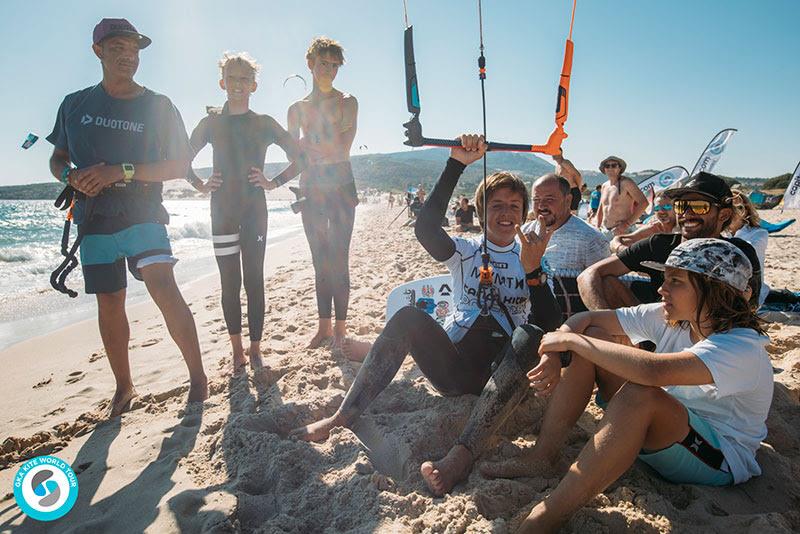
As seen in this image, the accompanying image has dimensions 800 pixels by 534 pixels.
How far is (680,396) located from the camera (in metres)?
1.85

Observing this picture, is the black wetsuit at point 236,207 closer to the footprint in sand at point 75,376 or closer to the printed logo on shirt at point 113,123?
the printed logo on shirt at point 113,123

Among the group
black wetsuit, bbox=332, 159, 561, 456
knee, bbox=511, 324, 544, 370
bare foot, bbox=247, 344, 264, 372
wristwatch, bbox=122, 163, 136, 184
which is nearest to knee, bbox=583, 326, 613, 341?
black wetsuit, bbox=332, 159, 561, 456

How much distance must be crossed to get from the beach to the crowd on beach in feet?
0.40

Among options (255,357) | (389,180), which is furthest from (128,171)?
(389,180)

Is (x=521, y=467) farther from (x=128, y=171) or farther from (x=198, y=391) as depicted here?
(x=128, y=171)

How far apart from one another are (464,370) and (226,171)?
7.35 feet

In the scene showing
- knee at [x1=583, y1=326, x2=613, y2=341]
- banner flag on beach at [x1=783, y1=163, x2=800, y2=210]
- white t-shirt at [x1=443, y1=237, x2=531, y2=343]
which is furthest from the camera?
banner flag on beach at [x1=783, y1=163, x2=800, y2=210]

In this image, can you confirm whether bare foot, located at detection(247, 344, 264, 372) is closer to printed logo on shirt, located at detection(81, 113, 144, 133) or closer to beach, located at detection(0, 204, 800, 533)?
beach, located at detection(0, 204, 800, 533)

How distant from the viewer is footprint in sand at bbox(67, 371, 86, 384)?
10.8ft

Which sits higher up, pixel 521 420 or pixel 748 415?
pixel 748 415

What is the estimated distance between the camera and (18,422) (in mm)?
2646

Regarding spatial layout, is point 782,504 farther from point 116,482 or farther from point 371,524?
point 116,482

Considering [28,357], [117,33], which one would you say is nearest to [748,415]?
[117,33]

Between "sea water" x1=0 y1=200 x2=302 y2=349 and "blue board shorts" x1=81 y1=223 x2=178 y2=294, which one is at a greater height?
"blue board shorts" x1=81 y1=223 x2=178 y2=294
